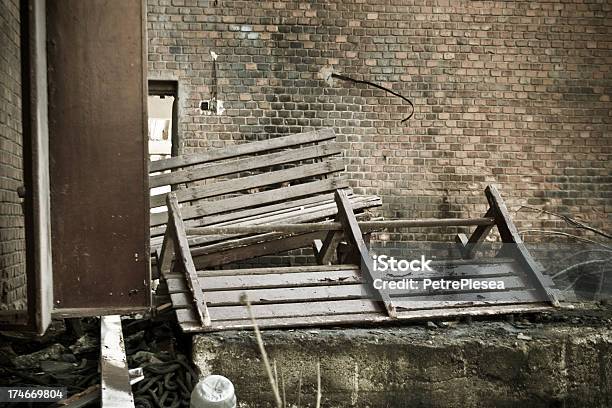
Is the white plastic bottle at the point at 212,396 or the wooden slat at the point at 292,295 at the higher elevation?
the wooden slat at the point at 292,295

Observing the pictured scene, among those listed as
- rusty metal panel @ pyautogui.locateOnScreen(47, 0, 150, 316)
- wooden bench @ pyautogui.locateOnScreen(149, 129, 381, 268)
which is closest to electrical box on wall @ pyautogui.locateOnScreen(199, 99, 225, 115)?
wooden bench @ pyautogui.locateOnScreen(149, 129, 381, 268)

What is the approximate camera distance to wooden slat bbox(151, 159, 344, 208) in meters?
5.48

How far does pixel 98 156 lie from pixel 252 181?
2.87 metres

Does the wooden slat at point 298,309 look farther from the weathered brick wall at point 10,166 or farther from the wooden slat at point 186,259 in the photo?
the weathered brick wall at point 10,166

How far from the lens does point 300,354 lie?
3600 millimetres

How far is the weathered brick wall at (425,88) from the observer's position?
6.80m

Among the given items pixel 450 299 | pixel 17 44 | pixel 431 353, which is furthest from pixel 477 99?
pixel 17 44

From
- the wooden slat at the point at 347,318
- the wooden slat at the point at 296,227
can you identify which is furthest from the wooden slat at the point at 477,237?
the wooden slat at the point at 347,318

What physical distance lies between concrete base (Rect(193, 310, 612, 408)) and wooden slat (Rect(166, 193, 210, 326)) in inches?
6.3

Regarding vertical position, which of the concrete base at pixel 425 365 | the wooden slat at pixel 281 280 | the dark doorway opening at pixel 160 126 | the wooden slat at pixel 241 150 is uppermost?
the dark doorway opening at pixel 160 126

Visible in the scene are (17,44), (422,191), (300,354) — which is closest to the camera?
(300,354)

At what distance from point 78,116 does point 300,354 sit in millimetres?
1856

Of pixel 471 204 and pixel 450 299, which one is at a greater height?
pixel 471 204

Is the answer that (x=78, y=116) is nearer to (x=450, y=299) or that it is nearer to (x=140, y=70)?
(x=140, y=70)
